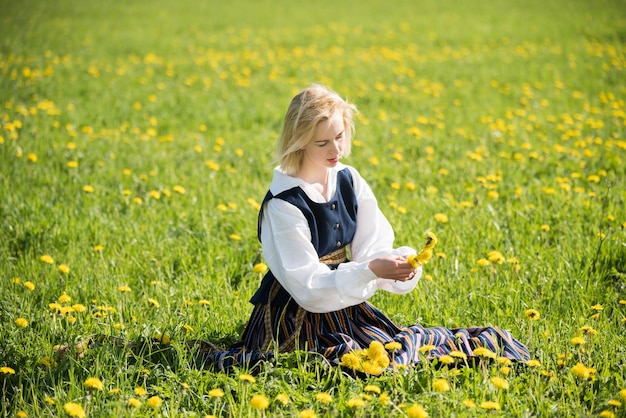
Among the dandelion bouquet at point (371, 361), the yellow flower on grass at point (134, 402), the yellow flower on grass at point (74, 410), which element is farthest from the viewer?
the dandelion bouquet at point (371, 361)

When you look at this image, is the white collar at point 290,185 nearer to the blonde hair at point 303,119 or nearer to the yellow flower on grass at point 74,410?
the blonde hair at point 303,119

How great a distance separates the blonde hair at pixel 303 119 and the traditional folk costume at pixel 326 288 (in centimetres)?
8

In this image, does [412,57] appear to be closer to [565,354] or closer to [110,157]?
[110,157]

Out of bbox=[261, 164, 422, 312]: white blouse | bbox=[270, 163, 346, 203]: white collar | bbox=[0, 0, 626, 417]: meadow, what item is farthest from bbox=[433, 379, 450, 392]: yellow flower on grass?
bbox=[270, 163, 346, 203]: white collar

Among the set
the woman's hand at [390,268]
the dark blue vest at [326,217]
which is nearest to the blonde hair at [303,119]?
the dark blue vest at [326,217]

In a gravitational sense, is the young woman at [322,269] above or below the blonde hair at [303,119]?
below

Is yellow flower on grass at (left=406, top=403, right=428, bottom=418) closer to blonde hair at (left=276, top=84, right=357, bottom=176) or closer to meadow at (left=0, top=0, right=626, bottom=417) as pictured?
meadow at (left=0, top=0, right=626, bottom=417)

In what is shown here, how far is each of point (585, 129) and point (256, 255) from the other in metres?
3.53

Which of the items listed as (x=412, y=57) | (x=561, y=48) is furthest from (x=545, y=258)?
(x=561, y=48)

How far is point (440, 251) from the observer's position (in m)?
3.41

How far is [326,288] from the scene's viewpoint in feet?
→ 7.64

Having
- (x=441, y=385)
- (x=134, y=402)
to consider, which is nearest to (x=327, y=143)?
(x=441, y=385)

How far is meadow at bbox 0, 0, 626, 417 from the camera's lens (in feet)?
7.32

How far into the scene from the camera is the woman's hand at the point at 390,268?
2238 millimetres
